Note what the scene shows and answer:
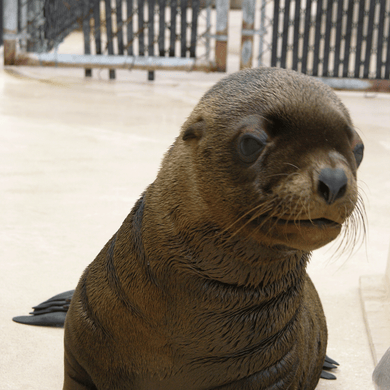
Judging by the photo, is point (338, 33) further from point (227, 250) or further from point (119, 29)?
point (227, 250)

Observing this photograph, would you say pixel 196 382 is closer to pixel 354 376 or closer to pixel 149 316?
pixel 149 316

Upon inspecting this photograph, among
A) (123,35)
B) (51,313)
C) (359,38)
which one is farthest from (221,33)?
(51,313)

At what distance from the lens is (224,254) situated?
5.49 feet

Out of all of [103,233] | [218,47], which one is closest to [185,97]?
[218,47]

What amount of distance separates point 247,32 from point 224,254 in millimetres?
8189

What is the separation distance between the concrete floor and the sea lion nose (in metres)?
0.49

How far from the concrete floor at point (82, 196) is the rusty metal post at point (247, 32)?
3.04 feet

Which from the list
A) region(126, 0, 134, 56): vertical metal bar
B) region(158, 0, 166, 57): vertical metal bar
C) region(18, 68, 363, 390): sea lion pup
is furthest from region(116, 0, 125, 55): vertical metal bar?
region(18, 68, 363, 390): sea lion pup

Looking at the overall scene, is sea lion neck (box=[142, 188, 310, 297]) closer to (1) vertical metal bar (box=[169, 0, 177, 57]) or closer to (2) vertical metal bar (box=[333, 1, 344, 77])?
(2) vertical metal bar (box=[333, 1, 344, 77])

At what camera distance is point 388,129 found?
23.8ft

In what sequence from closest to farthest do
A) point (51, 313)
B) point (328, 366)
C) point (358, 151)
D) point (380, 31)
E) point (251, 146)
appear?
point (251, 146) → point (358, 151) → point (328, 366) → point (51, 313) → point (380, 31)

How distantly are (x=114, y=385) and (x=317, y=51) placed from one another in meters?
8.20

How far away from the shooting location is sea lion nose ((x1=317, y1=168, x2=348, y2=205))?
1405 millimetres

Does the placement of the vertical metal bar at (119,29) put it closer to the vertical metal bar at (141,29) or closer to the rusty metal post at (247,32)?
the vertical metal bar at (141,29)
